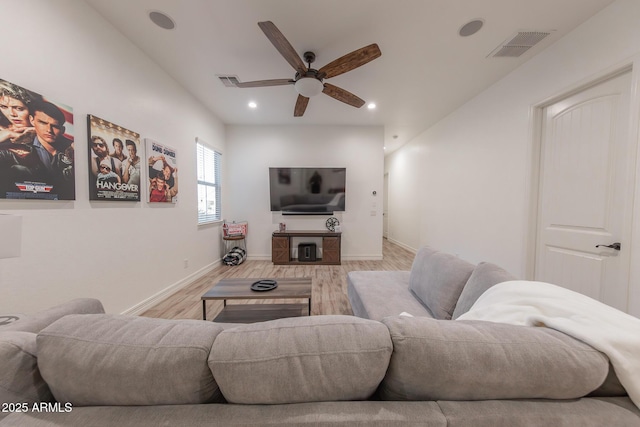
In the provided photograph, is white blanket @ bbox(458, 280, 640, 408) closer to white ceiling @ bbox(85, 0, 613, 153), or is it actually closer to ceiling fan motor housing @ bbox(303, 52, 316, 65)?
white ceiling @ bbox(85, 0, 613, 153)

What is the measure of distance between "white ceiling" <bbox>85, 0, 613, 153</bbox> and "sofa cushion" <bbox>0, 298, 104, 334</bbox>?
88.3 inches

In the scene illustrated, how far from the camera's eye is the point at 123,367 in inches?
22.6

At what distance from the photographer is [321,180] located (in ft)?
14.9

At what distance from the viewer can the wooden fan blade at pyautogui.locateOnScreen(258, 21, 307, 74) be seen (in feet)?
5.41

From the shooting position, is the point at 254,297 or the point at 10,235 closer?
the point at 10,235

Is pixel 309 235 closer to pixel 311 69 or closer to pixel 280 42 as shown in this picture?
pixel 311 69

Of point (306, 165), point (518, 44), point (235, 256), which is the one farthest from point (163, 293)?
point (518, 44)

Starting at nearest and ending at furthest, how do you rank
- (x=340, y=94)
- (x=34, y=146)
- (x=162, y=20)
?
(x=34, y=146), (x=162, y=20), (x=340, y=94)

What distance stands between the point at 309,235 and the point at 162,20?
11.1 ft

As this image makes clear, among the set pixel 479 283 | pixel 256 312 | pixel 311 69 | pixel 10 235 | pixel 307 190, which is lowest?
pixel 256 312

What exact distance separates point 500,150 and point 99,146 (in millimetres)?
4366

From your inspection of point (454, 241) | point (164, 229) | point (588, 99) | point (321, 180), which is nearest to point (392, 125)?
point (321, 180)

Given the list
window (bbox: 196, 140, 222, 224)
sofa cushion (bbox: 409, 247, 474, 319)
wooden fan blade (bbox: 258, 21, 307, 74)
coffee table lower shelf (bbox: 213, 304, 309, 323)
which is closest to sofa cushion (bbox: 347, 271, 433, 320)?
sofa cushion (bbox: 409, 247, 474, 319)

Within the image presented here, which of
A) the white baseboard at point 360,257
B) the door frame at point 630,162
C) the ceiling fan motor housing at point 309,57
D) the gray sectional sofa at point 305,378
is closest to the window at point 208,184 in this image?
the ceiling fan motor housing at point 309,57
